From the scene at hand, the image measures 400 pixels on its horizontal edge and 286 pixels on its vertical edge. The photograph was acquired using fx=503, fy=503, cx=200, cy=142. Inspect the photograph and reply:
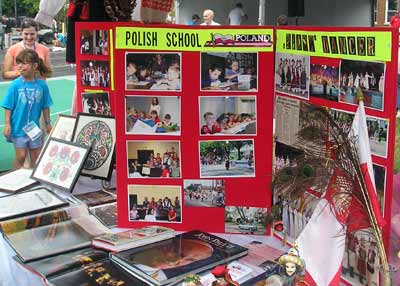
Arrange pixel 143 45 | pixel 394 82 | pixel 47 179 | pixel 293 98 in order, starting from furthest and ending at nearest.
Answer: pixel 47 179 → pixel 143 45 → pixel 293 98 → pixel 394 82

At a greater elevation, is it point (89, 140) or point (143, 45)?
point (143, 45)

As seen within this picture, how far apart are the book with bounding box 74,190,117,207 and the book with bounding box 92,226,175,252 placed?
319 millimetres

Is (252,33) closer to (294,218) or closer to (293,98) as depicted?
(293,98)

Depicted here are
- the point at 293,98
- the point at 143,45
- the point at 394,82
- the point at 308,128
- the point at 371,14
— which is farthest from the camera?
the point at 371,14

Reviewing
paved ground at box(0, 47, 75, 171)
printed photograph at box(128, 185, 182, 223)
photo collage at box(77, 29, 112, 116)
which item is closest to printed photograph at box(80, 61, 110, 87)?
photo collage at box(77, 29, 112, 116)

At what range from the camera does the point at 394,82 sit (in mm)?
932

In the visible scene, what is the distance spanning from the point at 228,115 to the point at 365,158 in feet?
1.57

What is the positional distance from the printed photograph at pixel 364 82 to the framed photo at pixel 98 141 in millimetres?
984

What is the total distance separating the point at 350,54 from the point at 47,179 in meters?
1.18

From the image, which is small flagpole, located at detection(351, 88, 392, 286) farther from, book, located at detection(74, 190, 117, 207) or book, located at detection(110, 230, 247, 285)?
book, located at detection(74, 190, 117, 207)

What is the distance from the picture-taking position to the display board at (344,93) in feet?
3.13

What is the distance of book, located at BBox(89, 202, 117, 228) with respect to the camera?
58.4 inches

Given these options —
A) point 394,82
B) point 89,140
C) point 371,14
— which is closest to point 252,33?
point 394,82

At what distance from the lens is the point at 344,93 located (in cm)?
105
